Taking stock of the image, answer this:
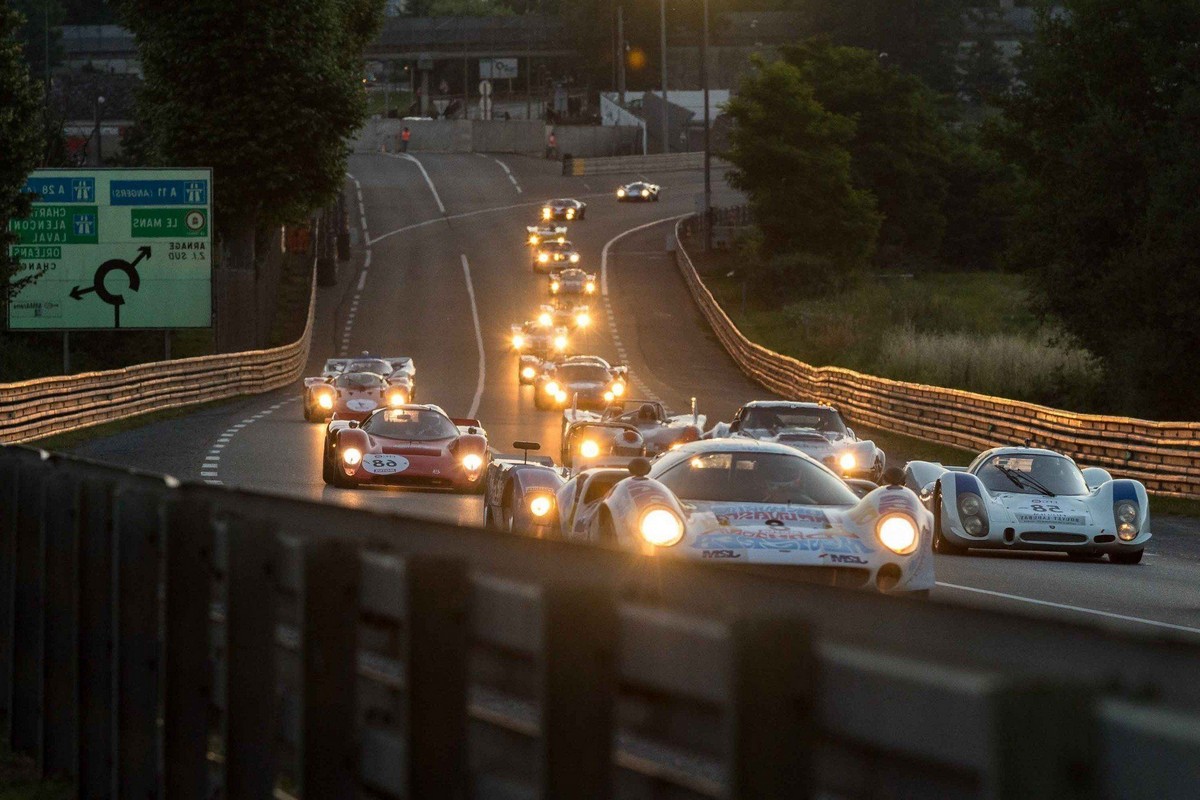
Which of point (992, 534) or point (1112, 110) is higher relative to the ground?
point (1112, 110)

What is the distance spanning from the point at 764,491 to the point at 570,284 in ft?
207

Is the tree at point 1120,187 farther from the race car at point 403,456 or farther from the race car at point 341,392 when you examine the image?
the race car at point 403,456

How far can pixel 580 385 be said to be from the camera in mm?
43750

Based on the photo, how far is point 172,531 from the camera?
6.06 m

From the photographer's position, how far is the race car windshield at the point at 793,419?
Answer: 26203 mm

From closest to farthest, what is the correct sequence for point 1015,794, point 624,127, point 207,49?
point 1015,794, point 207,49, point 624,127

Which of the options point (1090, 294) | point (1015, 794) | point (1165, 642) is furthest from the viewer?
point (1090, 294)

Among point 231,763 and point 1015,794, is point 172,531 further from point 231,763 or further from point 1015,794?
point 1015,794

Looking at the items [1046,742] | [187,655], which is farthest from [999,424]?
[1046,742]

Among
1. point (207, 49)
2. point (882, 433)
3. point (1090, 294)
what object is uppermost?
point (207, 49)

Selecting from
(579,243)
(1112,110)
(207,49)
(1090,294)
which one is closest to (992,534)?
(1090,294)

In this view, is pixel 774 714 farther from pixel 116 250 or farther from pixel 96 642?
pixel 116 250

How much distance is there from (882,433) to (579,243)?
5842cm

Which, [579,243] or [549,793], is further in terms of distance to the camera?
[579,243]
